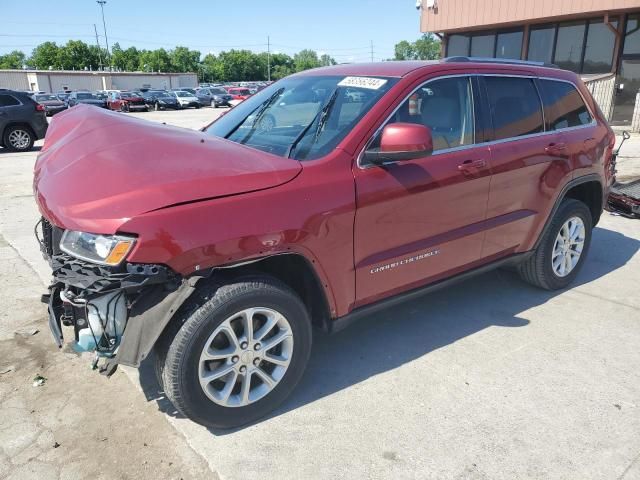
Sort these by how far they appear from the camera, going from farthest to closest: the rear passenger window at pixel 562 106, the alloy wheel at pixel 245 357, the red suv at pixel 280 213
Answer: the rear passenger window at pixel 562 106
the alloy wheel at pixel 245 357
the red suv at pixel 280 213

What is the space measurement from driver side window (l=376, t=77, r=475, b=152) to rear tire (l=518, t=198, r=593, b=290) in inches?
50.8

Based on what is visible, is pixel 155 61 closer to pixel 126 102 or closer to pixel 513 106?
pixel 126 102

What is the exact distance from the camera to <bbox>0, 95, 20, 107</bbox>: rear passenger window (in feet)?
45.0

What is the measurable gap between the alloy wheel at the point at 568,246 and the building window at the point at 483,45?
17.8 metres

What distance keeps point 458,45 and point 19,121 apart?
1667 centimetres

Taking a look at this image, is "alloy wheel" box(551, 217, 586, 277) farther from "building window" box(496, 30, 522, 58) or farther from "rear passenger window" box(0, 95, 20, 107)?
"building window" box(496, 30, 522, 58)

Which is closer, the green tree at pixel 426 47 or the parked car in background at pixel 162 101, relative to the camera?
the parked car in background at pixel 162 101

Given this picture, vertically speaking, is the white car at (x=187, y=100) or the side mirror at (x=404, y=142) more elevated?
the side mirror at (x=404, y=142)

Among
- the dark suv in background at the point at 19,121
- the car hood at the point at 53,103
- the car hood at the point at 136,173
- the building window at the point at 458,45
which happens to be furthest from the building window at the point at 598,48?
the car hood at the point at 53,103

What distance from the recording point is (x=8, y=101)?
13.8 meters

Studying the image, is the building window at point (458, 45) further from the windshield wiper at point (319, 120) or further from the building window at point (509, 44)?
the windshield wiper at point (319, 120)

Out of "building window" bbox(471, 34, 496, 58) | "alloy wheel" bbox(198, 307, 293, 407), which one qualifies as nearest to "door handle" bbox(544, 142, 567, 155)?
"alloy wheel" bbox(198, 307, 293, 407)

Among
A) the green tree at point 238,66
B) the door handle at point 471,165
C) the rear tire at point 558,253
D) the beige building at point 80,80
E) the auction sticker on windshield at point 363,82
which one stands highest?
Answer: the green tree at point 238,66

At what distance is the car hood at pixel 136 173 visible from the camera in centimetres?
234
